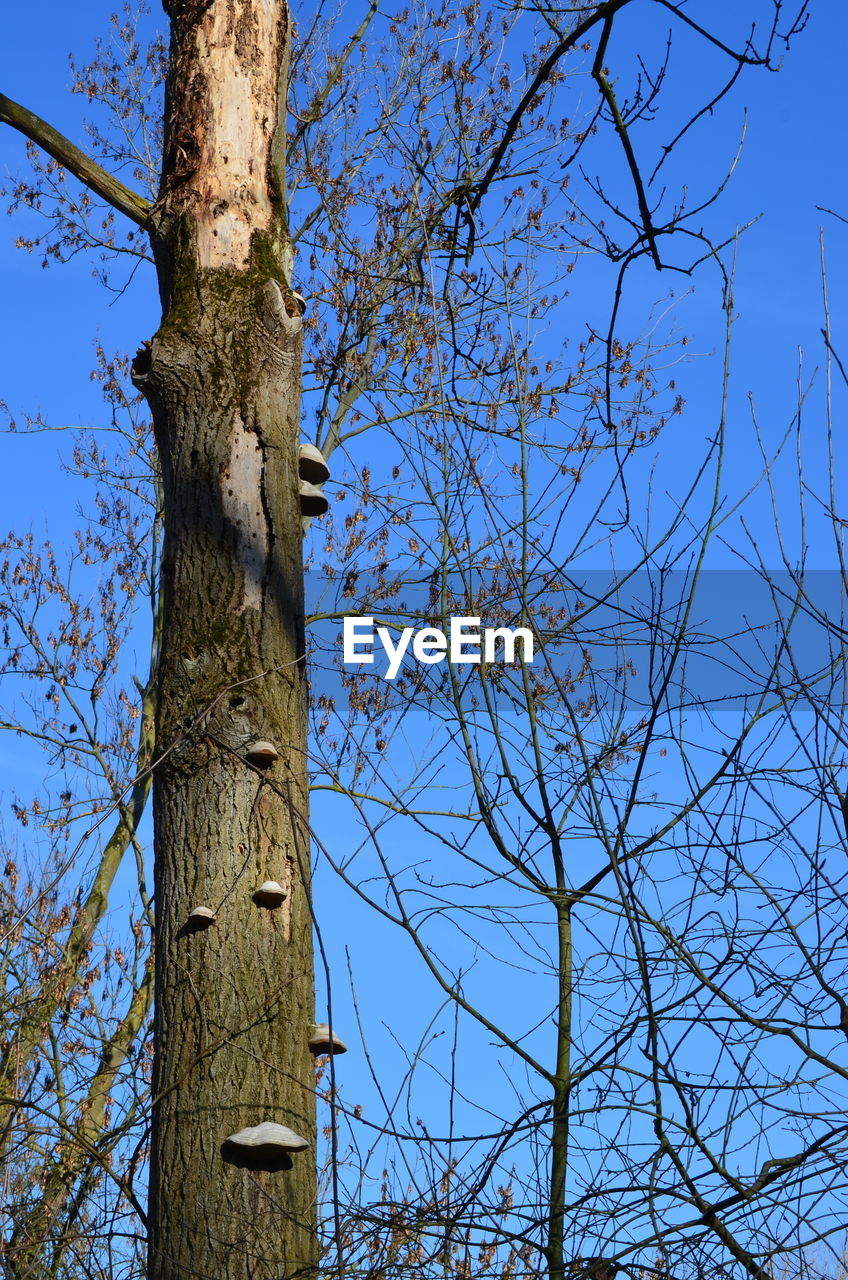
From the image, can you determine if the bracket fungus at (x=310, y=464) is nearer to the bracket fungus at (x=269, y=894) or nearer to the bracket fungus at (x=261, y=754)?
the bracket fungus at (x=261, y=754)

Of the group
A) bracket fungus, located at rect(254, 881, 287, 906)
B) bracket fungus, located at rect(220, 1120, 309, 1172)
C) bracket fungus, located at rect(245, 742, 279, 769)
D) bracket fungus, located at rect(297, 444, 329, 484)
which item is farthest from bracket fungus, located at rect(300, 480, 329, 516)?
bracket fungus, located at rect(220, 1120, 309, 1172)

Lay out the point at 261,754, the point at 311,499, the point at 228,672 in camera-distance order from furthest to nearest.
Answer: the point at 311,499
the point at 228,672
the point at 261,754

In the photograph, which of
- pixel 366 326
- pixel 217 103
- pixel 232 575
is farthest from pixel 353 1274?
pixel 366 326

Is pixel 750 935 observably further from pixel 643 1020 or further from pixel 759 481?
pixel 759 481

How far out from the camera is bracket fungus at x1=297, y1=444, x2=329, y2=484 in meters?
3.56

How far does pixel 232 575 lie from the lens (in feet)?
10.5

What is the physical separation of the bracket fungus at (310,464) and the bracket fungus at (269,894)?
49.5 inches

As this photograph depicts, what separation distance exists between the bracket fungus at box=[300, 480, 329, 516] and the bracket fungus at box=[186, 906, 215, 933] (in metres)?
1.24

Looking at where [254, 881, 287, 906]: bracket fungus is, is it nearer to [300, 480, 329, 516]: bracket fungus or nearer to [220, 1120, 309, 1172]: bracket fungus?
[220, 1120, 309, 1172]: bracket fungus

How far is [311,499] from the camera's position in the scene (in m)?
3.56

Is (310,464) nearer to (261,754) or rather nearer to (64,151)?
(261,754)

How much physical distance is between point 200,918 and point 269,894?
0.17 metres

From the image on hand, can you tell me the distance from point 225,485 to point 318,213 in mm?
5348

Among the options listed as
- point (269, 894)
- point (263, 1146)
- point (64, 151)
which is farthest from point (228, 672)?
point (64, 151)
